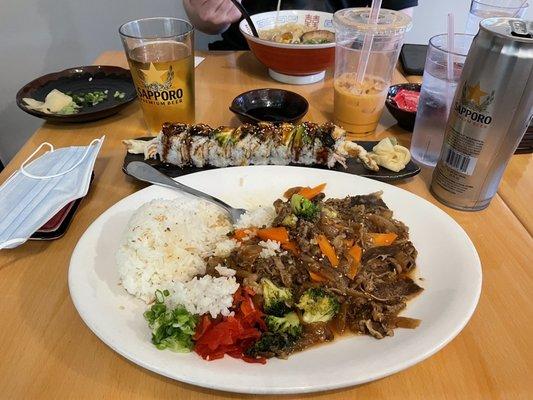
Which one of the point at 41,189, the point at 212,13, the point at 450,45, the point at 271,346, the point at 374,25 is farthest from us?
the point at 212,13

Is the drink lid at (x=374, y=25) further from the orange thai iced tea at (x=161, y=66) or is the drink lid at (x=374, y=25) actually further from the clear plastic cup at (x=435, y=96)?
the orange thai iced tea at (x=161, y=66)

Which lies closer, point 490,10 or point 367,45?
point 367,45

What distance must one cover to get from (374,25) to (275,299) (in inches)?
50.5

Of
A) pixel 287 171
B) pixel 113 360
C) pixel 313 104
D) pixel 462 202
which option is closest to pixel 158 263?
pixel 113 360

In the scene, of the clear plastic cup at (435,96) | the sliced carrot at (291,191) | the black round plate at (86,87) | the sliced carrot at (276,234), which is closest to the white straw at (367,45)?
the clear plastic cup at (435,96)

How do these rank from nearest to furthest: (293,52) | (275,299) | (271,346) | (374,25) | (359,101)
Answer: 1. (271,346)
2. (275,299)
3. (374,25)
4. (359,101)
5. (293,52)

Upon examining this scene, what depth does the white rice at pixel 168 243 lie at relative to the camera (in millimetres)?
1098

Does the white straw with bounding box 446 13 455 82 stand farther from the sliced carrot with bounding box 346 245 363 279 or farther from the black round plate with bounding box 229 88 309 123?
the sliced carrot with bounding box 346 245 363 279

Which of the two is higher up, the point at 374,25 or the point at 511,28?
the point at 511,28

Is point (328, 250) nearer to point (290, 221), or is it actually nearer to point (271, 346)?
point (290, 221)

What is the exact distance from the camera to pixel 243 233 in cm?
129

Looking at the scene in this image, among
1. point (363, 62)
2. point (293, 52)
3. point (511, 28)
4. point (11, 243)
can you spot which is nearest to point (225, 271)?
point (11, 243)

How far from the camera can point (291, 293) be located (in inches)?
43.8

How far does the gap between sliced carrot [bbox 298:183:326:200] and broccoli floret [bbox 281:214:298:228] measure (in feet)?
0.50
